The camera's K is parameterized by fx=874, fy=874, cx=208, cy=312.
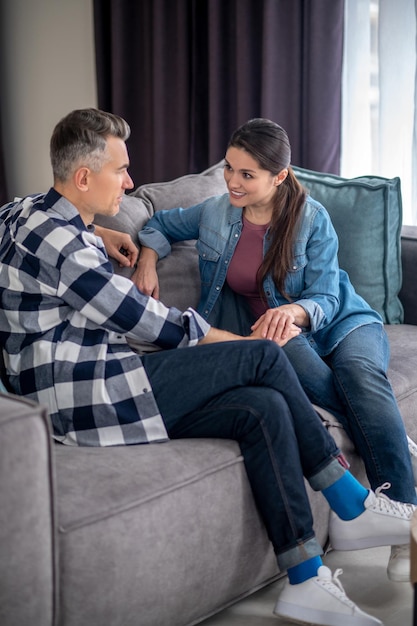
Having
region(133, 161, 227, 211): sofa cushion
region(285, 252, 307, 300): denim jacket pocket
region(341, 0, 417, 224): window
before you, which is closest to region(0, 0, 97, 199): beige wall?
region(341, 0, 417, 224): window

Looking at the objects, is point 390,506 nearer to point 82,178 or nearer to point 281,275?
point 281,275

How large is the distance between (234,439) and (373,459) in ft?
1.25

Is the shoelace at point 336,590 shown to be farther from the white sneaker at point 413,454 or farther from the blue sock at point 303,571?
the white sneaker at point 413,454

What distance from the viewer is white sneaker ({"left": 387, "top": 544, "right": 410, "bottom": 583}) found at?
192 cm

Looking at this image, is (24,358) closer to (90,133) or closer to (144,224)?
(90,133)

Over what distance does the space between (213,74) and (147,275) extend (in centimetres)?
171

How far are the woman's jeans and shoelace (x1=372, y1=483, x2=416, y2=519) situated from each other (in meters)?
0.14

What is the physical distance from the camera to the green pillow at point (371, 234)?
2.66 m

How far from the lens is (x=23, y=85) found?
16.3 feet

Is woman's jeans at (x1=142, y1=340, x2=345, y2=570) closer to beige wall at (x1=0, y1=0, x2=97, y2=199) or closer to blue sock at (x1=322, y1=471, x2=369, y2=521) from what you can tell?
blue sock at (x1=322, y1=471, x2=369, y2=521)

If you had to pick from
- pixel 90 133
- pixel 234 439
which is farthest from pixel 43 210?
pixel 234 439

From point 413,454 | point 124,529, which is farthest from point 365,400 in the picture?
point 124,529

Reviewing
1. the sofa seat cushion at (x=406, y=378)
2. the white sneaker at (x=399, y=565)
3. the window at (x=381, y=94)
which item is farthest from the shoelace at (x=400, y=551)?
the window at (x=381, y=94)

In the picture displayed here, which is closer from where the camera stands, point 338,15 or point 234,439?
point 234,439
